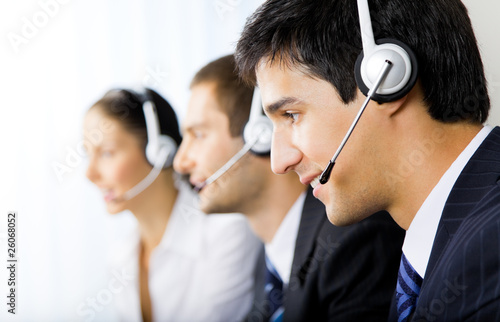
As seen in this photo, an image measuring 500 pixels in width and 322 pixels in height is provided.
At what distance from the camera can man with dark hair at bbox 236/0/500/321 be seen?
0.67 m

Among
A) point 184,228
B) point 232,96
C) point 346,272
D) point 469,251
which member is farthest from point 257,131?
point 469,251

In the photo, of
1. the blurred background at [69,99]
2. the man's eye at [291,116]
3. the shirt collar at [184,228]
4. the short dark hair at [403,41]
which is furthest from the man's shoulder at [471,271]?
the blurred background at [69,99]

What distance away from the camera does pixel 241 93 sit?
50.1 inches

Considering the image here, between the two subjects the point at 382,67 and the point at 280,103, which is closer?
the point at 382,67

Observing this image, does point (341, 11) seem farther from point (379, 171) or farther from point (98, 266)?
point (98, 266)

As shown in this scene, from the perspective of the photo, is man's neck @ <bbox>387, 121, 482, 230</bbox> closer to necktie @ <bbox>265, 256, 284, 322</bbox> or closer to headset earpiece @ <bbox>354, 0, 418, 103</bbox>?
headset earpiece @ <bbox>354, 0, 418, 103</bbox>

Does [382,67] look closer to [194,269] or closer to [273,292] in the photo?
[273,292]

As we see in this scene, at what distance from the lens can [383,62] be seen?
0.64 metres

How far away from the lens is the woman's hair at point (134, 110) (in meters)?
1.44

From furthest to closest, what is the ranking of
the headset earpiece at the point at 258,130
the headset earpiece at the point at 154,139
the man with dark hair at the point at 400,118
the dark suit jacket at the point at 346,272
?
the headset earpiece at the point at 154,139 < the headset earpiece at the point at 258,130 < the dark suit jacket at the point at 346,272 < the man with dark hair at the point at 400,118

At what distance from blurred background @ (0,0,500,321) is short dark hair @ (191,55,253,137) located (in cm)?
19

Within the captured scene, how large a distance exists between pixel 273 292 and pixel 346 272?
0.27 m

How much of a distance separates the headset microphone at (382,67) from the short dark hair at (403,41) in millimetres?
28

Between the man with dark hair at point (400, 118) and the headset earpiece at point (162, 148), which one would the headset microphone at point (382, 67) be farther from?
the headset earpiece at point (162, 148)
